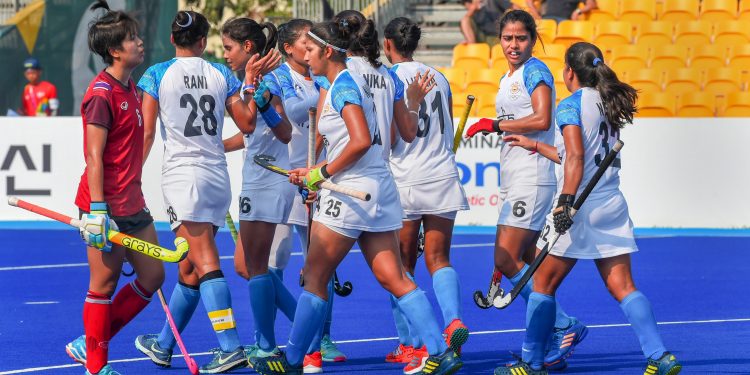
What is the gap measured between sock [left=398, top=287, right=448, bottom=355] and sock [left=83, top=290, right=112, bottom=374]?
1624mm

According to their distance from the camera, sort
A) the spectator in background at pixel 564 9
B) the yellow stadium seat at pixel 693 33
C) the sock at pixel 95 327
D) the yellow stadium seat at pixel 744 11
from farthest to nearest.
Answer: the spectator in background at pixel 564 9 → the yellow stadium seat at pixel 744 11 → the yellow stadium seat at pixel 693 33 → the sock at pixel 95 327

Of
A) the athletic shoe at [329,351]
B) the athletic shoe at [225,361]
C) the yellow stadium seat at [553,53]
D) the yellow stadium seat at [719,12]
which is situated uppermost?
the yellow stadium seat at [719,12]

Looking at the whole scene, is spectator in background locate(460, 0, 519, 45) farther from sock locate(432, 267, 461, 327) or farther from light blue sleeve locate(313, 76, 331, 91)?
light blue sleeve locate(313, 76, 331, 91)

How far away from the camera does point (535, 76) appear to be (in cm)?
809

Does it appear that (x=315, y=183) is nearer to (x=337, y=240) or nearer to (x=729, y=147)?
(x=337, y=240)

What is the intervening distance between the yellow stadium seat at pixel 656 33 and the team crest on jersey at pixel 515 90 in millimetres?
12538

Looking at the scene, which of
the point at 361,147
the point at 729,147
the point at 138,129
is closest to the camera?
the point at 361,147

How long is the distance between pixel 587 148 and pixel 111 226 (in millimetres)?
2642

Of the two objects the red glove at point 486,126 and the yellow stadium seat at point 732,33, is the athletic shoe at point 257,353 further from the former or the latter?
the yellow stadium seat at point 732,33

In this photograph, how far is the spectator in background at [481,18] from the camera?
21.0 m

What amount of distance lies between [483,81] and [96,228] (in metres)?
13.6

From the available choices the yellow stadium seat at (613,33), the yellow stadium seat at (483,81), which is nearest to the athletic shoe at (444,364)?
the yellow stadium seat at (483,81)

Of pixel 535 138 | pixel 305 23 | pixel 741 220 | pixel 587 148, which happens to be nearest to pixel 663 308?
pixel 535 138

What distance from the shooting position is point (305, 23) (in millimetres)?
7867
